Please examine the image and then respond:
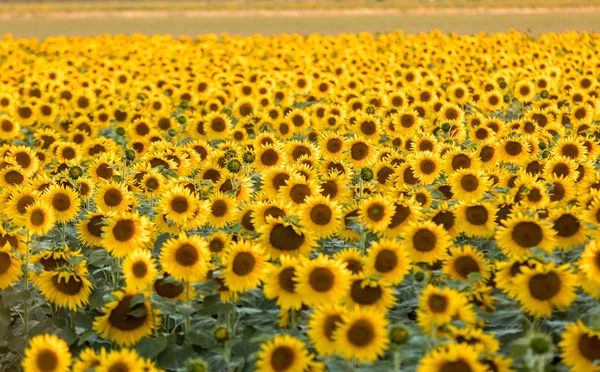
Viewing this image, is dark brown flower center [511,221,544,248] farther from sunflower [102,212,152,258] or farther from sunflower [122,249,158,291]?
sunflower [102,212,152,258]

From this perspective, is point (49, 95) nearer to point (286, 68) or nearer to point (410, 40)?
point (286, 68)

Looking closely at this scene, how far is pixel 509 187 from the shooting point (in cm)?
621

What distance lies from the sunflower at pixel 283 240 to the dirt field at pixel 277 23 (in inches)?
998

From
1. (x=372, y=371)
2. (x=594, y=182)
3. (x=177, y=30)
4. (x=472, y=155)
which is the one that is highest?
(x=177, y=30)

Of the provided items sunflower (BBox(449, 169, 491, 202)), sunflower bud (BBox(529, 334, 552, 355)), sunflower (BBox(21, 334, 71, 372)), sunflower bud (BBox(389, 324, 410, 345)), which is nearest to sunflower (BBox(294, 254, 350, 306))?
sunflower bud (BBox(389, 324, 410, 345))

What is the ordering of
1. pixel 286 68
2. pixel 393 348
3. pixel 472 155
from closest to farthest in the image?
pixel 393 348, pixel 472 155, pixel 286 68

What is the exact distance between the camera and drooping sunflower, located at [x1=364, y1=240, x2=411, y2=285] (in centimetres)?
449

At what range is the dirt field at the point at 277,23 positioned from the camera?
32.8 meters

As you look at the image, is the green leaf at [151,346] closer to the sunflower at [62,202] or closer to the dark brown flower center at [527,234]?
the sunflower at [62,202]

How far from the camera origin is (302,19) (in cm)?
4116

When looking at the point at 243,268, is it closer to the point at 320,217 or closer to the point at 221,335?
the point at 221,335

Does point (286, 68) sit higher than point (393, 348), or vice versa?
point (286, 68)

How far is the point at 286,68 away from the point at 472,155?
1053 centimetres

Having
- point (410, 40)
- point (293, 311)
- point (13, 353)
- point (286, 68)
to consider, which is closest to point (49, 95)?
point (286, 68)
